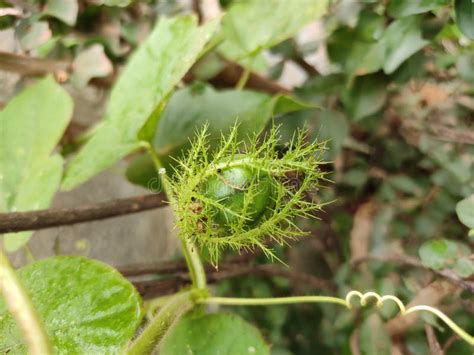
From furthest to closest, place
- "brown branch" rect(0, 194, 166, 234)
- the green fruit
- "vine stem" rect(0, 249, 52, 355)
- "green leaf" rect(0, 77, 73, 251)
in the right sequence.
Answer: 1. "green leaf" rect(0, 77, 73, 251)
2. "brown branch" rect(0, 194, 166, 234)
3. the green fruit
4. "vine stem" rect(0, 249, 52, 355)

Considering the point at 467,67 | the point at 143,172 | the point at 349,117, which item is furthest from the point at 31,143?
the point at 467,67

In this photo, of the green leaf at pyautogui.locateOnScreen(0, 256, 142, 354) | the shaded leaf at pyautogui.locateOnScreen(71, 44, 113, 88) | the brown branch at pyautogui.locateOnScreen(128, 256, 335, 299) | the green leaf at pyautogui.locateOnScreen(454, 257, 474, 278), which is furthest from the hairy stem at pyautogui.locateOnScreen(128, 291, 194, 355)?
the shaded leaf at pyautogui.locateOnScreen(71, 44, 113, 88)

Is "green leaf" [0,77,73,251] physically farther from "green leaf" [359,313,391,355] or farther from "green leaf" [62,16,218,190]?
"green leaf" [359,313,391,355]

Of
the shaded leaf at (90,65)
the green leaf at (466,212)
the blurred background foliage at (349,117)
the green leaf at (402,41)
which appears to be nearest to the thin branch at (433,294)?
the blurred background foliage at (349,117)

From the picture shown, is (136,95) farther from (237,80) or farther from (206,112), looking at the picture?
(237,80)

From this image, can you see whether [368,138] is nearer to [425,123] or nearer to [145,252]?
[425,123]

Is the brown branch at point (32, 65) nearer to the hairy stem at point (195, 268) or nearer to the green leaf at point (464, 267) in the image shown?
the hairy stem at point (195, 268)

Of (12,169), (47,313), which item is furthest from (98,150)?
(47,313)
